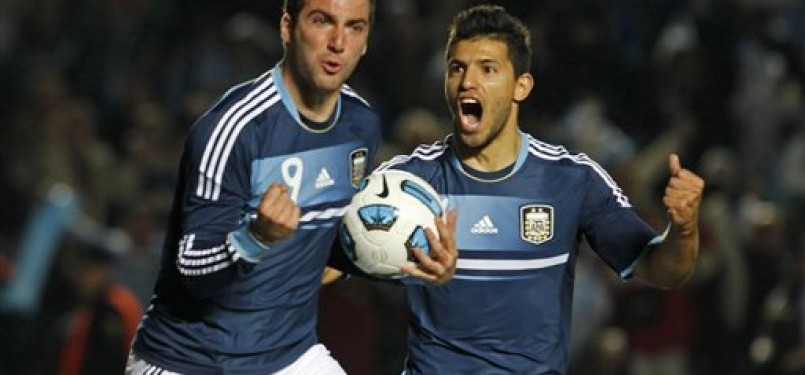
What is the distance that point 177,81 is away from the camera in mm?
14359

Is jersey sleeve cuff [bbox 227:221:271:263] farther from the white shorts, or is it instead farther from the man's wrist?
the white shorts

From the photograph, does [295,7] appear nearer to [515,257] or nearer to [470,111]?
[470,111]

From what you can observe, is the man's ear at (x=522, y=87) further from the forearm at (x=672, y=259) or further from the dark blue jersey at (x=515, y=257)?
the forearm at (x=672, y=259)

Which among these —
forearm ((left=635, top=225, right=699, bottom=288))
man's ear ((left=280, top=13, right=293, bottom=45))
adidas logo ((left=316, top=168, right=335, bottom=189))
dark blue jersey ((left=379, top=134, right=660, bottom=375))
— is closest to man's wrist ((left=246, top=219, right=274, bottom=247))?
adidas logo ((left=316, top=168, right=335, bottom=189))

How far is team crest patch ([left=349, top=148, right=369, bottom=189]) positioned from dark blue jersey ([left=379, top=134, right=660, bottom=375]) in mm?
306

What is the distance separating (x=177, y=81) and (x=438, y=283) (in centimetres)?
810

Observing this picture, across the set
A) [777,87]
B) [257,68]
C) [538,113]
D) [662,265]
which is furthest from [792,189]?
[662,265]

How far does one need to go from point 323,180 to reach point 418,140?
4835 millimetres

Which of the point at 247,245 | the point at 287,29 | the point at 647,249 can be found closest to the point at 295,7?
the point at 287,29

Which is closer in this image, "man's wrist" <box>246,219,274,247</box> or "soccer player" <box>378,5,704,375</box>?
"man's wrist" <box>246,219,274,247</box>

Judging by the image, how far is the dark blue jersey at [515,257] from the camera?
7.01 metres

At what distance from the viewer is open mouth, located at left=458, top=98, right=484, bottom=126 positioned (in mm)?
6996

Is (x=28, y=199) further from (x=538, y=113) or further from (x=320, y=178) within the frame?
(x=320, y=178)

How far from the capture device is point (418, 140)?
1152cm
